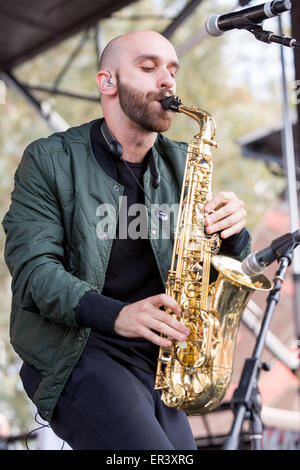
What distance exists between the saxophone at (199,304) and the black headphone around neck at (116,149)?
0.51ft

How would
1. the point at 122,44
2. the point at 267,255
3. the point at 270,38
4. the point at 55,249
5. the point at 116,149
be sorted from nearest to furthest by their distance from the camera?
1. the point at 267,255
2. the point at 270,38
3. the point at 55,249
4. the point at 116,149
5. the point at 122,44

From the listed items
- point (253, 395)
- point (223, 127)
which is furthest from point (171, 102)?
point (223, 127)

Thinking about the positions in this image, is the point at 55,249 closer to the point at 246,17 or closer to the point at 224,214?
the point at 224,214

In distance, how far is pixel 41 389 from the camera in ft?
9.41

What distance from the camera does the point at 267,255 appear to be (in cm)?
275

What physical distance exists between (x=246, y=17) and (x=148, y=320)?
53.0 inches

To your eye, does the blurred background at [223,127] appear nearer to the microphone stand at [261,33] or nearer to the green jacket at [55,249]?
the green jacket at [55,249]

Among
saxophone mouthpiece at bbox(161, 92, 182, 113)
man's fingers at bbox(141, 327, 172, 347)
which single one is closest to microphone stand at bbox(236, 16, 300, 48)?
saxophone mouthpiece at bbox(161, 92, 182, 113)

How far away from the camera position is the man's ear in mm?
3496

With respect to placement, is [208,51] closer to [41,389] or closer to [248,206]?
[248,206]

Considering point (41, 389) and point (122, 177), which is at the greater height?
point (122, 177)

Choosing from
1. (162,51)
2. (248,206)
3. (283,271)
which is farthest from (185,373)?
(248,206)
